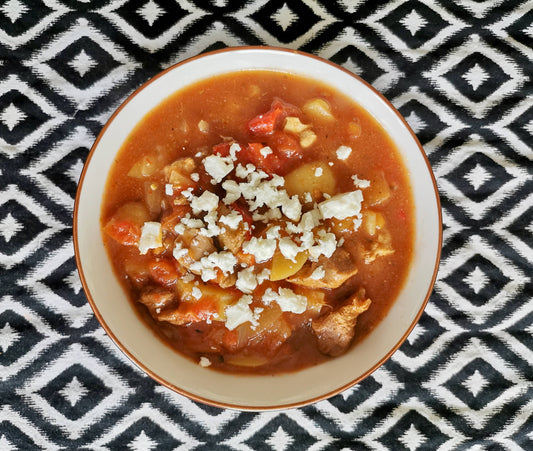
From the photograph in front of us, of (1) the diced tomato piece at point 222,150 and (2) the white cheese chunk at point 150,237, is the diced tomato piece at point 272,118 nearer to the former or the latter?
(1) the diced tomato piece at point 222,150

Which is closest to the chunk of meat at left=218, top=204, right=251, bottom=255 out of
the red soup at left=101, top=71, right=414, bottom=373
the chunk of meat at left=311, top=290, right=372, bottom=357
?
the red soup at left=101, top=71, right=414, bottom=373

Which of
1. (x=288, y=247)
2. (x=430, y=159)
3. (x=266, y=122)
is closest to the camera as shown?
(x=288, y=247)

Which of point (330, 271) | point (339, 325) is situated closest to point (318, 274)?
point (330, 271)

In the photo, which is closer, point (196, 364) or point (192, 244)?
point (192, 244)

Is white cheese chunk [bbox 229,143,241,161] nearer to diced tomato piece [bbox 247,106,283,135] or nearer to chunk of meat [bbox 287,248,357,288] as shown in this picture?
diced tomato piece [bbox 247,106,283,135]

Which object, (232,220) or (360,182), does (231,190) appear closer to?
(232,220)

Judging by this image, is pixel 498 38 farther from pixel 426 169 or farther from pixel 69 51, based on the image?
pixel 69 51

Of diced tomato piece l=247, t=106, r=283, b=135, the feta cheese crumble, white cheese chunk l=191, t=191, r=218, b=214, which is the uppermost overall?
diced tomato piece l=247, t=106, r=283, b=135
